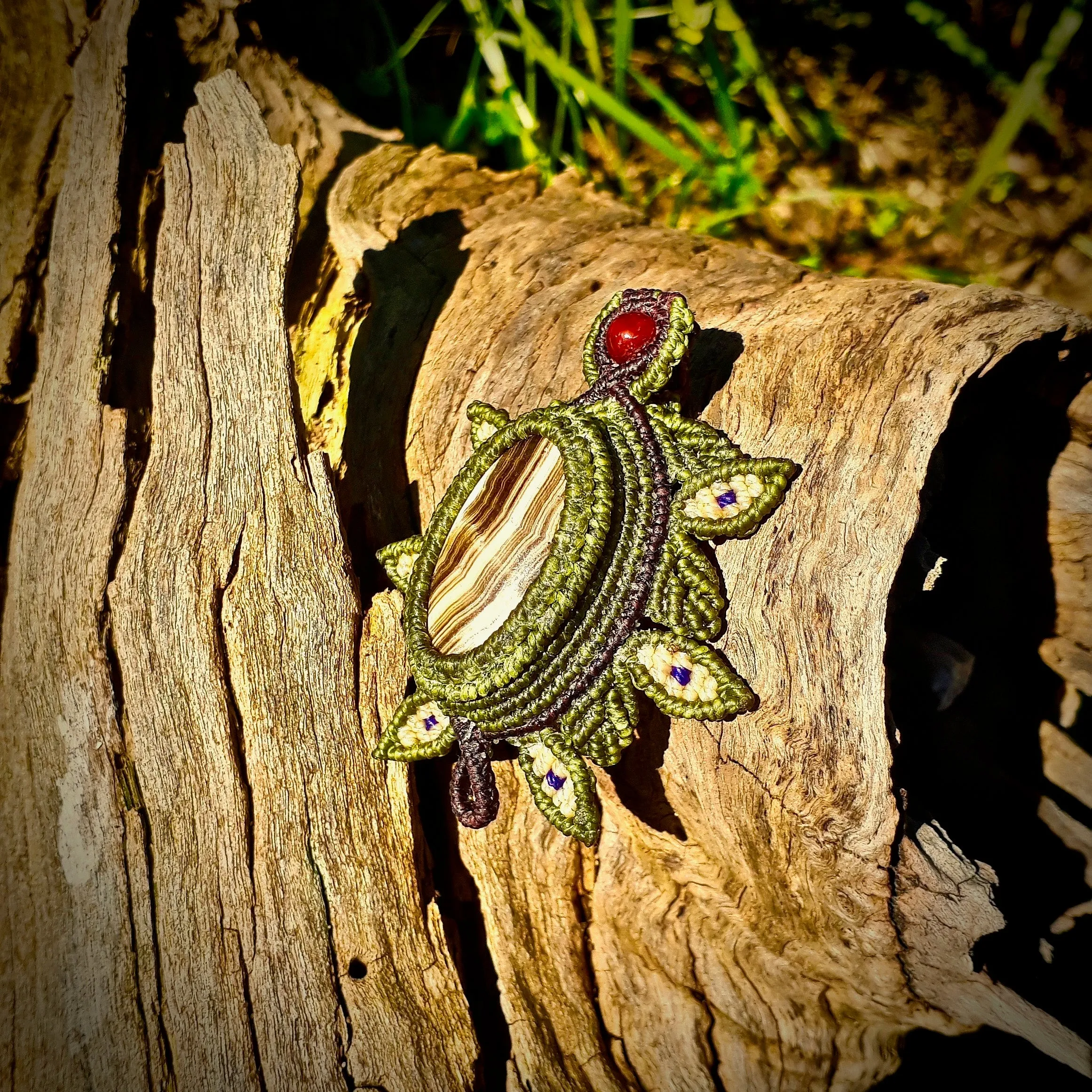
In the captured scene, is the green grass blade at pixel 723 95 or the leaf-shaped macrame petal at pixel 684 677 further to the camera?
the green grass blade at pixel 723 95

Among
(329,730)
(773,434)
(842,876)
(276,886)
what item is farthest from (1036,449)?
(276,886)

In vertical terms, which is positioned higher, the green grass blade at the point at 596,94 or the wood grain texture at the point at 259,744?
the green grass blade at the point at 596,94

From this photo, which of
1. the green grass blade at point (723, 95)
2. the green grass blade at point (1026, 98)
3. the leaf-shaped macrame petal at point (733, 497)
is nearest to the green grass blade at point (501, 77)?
the green grass blade at point (723, 95)

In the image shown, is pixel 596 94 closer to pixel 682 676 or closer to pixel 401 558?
→ pixel 401 558

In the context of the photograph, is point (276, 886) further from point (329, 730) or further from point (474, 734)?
point (474, 734)

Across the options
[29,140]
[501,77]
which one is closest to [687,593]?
[29,140]

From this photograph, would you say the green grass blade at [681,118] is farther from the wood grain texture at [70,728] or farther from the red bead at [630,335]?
the wood grain texture at [70,728]

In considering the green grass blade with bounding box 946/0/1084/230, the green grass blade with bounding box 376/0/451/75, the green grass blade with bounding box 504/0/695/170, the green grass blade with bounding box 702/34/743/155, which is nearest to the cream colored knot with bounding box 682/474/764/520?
the green grass blade with bounding box 946/0/1084/230
